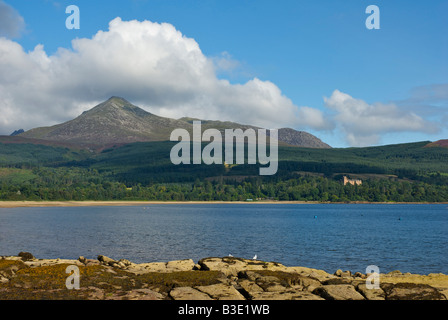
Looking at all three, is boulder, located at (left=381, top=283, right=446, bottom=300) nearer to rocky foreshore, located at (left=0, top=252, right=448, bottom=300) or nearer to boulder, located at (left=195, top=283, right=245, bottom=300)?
rocky foreshore, located at (left=0, top=252, right=448, bottom=300)

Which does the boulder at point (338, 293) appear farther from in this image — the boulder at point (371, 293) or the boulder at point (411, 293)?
the boulder at point (411, 293)

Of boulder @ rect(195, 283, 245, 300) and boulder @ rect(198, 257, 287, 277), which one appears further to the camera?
boulder @ rect(198, 257, 287, 277)

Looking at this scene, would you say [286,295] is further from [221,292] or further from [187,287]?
[187,287]

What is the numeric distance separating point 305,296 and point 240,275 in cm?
830

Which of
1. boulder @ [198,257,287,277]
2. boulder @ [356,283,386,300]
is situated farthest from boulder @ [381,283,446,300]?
boulder @ [198,257,287,277]

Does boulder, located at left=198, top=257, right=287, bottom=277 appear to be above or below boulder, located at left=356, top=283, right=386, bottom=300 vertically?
below

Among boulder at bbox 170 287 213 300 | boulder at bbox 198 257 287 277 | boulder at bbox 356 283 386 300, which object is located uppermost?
boulder at bbox 170 287 213 300

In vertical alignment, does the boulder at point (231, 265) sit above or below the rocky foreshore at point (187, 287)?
below

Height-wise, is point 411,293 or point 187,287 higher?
point 187,287

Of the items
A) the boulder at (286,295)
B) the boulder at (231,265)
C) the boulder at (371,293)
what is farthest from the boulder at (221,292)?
the boulder at (371,293)

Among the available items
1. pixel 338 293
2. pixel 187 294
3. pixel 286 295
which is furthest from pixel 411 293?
pixel 187 294

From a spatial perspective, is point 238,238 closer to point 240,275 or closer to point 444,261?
point 444,261

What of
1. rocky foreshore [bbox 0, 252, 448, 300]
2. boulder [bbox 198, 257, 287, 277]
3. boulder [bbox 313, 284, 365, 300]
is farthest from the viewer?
boulder [bbox 198, 257, 287, 277]
